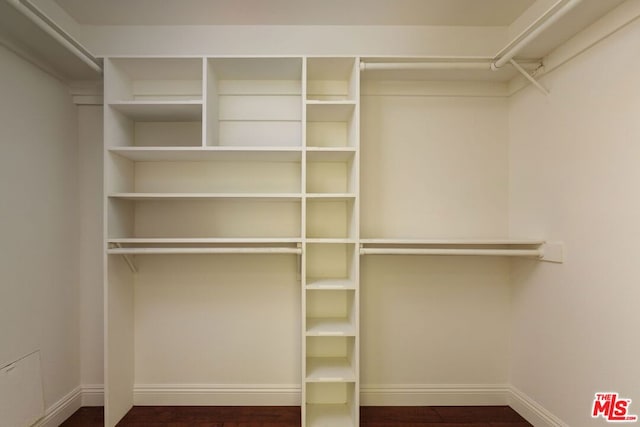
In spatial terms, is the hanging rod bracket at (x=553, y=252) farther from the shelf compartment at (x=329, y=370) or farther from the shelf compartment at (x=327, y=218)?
the shelf compartment at (x=329, y=370)

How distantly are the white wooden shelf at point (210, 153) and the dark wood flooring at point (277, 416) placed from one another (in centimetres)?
170

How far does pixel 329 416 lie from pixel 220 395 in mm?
779

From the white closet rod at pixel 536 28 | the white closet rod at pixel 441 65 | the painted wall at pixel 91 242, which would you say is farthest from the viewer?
the painted wall at pixel 91 242

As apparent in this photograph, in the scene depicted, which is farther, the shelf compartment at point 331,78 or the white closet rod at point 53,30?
the shelf compartment at point 331,78

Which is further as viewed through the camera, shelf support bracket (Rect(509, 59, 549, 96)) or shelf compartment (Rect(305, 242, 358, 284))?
shelf compartment (Rect(305, 242, 358, 284))

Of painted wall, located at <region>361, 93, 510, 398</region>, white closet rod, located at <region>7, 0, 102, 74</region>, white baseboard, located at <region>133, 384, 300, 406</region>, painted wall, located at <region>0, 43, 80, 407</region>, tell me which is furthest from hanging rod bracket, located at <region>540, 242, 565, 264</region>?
painted wall, located at <region>0, 43, 80, 407</region>

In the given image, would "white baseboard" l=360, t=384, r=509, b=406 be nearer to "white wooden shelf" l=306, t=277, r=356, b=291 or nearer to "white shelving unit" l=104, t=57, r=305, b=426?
"white wooden shelf" l=306, t=277, r=356, b=291

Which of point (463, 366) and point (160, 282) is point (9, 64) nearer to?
point (160, 282)

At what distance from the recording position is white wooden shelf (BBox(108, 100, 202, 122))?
1897 mm

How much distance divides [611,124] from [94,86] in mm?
3006

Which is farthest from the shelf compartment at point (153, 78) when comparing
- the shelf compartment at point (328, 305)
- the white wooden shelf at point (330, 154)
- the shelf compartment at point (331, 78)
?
the shelf compartment at point (328, 305)

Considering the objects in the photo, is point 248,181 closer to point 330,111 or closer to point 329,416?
point 330,111

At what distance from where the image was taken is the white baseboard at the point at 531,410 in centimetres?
187

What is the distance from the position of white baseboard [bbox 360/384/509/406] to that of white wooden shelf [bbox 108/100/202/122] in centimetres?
218
